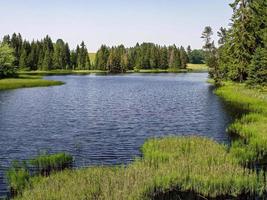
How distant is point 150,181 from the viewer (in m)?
16.3

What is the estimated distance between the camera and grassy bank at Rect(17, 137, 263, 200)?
15.0 metres

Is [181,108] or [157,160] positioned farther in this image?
[181,108]

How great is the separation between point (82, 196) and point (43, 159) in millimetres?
7731

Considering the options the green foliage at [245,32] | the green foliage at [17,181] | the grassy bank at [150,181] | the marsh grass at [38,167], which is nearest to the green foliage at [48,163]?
the marsh grass at [38,167]

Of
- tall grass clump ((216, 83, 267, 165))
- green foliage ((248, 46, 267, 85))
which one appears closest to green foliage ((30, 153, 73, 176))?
tall grass clump ((216, 83, 267, 165))

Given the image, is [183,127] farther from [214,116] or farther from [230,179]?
[230,179]

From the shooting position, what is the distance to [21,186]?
57.3ft

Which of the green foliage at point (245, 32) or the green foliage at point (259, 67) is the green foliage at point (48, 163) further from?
the green foliage at point (245, 32)

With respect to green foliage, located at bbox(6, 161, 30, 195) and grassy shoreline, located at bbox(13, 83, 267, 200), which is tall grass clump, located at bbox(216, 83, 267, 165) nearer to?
grassy shoreline, located at bbox(13, 83, 267, 200)

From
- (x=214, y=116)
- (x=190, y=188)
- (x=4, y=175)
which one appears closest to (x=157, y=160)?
(x=190, y=188)

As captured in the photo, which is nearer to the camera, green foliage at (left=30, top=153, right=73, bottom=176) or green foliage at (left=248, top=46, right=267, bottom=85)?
green foliage at (left=30, top=153, right=73, bottom=176)

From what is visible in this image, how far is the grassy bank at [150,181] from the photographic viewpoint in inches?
589

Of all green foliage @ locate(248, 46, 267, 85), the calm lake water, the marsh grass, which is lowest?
the calm lake water

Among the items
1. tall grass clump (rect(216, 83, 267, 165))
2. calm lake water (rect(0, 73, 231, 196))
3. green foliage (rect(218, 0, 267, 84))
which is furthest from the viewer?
green foliage (rect(218, 0, 267, 84))
